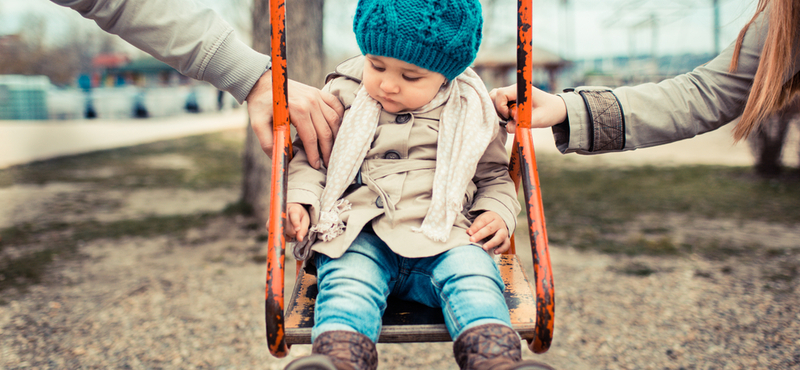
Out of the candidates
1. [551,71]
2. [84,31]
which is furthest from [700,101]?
[84,31]

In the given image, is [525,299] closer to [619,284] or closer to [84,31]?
[619,284]

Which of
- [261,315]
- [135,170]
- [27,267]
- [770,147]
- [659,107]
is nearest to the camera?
[659,107]

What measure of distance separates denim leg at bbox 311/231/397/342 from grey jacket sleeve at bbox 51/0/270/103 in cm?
→ 54

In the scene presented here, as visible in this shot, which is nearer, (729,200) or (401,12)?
(401,12)

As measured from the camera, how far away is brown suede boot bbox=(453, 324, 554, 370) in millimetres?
1122

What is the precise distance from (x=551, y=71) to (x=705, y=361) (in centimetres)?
2540

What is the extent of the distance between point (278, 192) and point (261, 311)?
223 cm

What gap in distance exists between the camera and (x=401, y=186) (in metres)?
1.47

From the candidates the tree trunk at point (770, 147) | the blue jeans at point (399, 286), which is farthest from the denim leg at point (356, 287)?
the tree trunk at point (770, 147)

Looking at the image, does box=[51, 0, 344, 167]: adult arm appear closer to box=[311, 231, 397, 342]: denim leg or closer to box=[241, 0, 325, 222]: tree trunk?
box=[311, 231, 397, 342]: denim leg

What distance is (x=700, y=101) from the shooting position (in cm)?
158

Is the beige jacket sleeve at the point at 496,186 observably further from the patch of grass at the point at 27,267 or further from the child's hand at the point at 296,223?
the patch of grass at the point at 27,267

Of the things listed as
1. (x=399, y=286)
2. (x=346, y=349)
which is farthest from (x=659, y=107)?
(x=346, y=349)

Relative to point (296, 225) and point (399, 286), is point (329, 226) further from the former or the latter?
point (399, 286)
